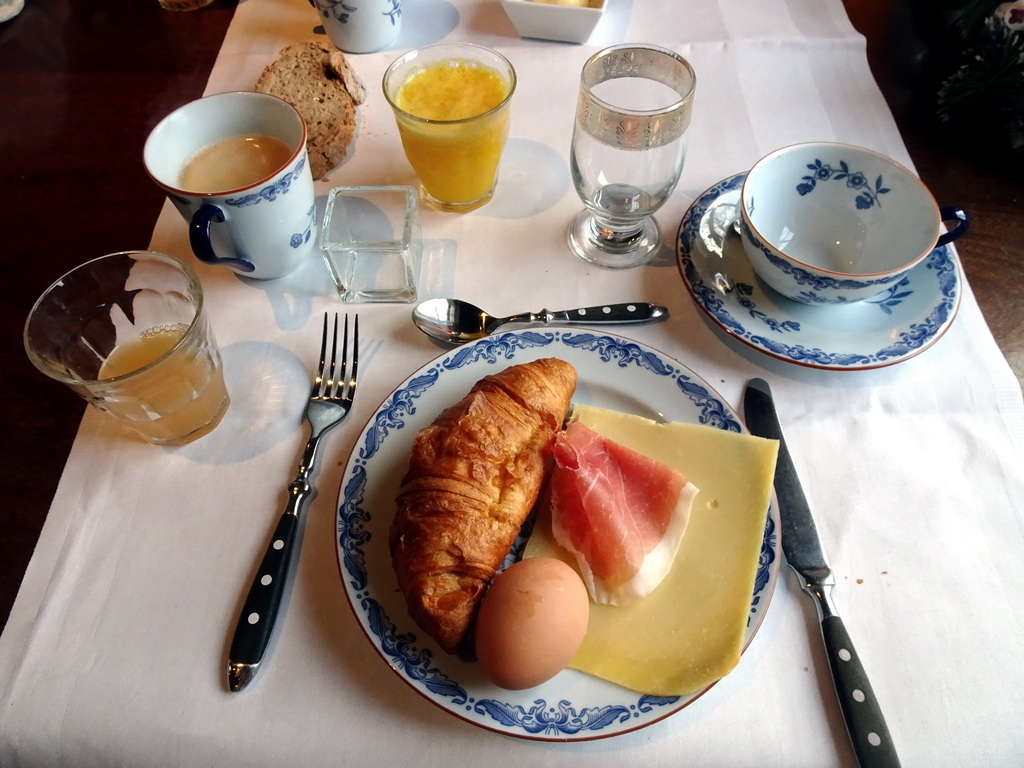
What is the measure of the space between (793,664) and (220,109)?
1.25 m

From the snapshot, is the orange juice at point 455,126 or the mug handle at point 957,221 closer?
the mug handle at point 957,221

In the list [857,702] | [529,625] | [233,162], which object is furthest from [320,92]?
[857,702]

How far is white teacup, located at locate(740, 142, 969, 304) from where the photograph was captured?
1.04 meters

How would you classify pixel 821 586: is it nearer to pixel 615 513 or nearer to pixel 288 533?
pixel 615 513

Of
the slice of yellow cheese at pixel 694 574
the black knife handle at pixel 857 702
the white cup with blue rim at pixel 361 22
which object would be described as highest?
the white cup with blue rim at pixel 361 22

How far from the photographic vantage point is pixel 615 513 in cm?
84

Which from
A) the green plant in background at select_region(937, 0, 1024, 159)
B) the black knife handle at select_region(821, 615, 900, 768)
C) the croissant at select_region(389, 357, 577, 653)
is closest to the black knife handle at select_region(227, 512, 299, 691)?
the croissant at select_region(389, 357, 577, 653)

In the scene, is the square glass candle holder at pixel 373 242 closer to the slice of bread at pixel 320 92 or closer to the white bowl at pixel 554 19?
the slice of bread at pixel 320 92

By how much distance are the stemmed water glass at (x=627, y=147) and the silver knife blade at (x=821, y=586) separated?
0.37 m

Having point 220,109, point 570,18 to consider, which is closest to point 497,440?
point 220,109

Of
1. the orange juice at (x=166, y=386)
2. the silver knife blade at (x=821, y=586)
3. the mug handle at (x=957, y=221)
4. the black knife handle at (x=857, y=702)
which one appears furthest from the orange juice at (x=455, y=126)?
the black knife handle at (x=857, y=702)

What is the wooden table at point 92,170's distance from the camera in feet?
3.34

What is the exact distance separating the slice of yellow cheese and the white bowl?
Answer: 101 cm

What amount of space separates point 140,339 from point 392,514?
0.50 metres
